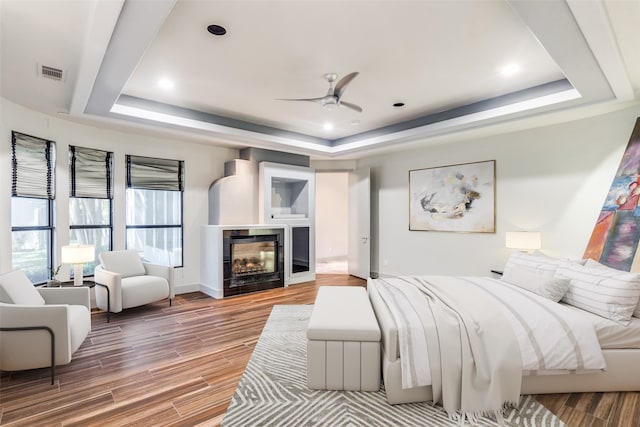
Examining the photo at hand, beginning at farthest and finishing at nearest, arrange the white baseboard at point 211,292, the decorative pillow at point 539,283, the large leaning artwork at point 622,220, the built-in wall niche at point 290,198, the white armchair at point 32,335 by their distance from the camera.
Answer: the built-in wall niche at point 290,198, the white baseboard at point 211,292, the large leaning artwork at point 622,220, the decorative pillow at point 539,283, the white armchair at point 32,335

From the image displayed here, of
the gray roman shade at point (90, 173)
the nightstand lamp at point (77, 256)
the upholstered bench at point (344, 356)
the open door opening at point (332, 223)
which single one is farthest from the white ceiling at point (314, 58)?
the open door opening at point (332, 223)

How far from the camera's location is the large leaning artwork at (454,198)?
16.4ft

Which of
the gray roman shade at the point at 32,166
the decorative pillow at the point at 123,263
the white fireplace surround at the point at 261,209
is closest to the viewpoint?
the gray roman shade at the point at 32,166

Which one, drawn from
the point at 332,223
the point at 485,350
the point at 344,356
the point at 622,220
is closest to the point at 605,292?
the point at 485,350

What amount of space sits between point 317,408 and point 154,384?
1.37 metres

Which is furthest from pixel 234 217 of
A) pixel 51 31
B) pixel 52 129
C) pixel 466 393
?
pixel 466 393

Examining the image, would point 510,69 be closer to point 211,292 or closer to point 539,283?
point 539,283

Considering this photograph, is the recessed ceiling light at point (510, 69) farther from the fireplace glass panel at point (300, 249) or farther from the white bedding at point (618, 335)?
the fireplace glass panel at point (300, 249)

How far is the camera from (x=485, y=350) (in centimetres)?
229

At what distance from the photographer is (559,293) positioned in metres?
2.83

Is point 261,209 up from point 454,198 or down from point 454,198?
down

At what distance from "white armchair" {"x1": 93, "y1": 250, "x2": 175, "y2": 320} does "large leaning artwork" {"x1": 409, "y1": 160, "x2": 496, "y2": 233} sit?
4260 millimetres

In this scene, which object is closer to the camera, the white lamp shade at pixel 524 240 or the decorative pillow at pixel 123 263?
the white lamp shade at pixel 524 240

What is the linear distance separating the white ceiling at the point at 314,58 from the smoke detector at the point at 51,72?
0.12ft
